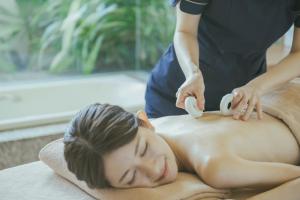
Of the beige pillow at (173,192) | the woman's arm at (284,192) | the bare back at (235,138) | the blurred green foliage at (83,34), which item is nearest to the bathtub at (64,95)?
the blurred green foliage at (83,34)

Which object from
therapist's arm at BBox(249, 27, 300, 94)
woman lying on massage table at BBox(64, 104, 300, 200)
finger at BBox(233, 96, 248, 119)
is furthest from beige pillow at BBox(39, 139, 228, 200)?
therapist's arm at BBox(249, 27, 300, 94)

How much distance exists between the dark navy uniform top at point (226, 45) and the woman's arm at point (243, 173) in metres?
0.48

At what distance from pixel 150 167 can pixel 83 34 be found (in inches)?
95.6

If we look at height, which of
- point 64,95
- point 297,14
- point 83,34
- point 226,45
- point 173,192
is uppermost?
point 297,14

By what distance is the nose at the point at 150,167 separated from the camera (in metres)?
1.20

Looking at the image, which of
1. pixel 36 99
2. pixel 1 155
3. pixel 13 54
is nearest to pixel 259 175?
pixel 1 155

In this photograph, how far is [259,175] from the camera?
46.6 inches

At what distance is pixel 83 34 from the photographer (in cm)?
348

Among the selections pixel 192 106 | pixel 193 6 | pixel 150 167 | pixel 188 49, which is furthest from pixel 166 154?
pixel 193 6

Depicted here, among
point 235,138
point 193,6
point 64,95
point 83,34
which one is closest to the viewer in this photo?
point 235,138

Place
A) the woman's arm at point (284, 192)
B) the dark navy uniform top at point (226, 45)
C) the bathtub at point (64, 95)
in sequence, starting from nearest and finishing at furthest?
the woman's arm at point (284, 192) → the dark navy uniform top at point (226, 45) → the bathtub at point (64, 95)

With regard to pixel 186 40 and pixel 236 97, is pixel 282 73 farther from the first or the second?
pixel 186 40

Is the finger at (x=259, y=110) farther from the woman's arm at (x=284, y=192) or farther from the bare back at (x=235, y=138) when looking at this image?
the woman's arm at (x=284, y=192)

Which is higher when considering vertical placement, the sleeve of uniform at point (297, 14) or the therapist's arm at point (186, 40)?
the sleeve of uniform at point (297, 14)
